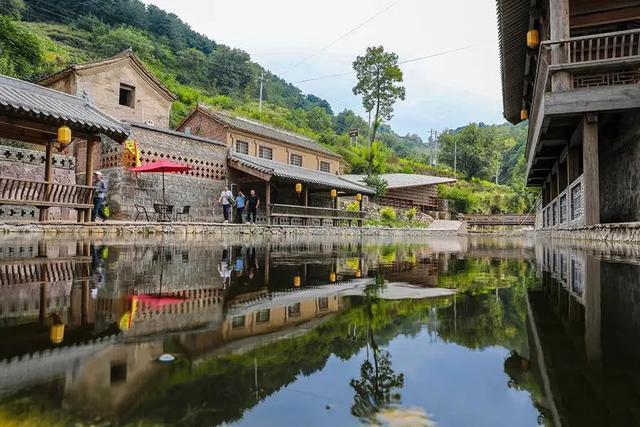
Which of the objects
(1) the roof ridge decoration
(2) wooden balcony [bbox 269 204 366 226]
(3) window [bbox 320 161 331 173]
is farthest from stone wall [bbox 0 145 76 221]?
(3) window [bbox 320 161 331 173]

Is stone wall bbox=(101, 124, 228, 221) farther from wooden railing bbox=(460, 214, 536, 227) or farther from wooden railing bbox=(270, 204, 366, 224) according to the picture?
wooden railing bbox=(460, 214, 536, 227)

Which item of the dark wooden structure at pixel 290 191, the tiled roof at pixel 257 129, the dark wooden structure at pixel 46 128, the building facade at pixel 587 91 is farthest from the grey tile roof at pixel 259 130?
the building facade at pixel 587 91

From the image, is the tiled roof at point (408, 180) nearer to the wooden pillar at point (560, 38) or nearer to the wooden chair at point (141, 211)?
the wooden chair at point (141, 211)

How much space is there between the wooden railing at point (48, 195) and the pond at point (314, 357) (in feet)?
28.2

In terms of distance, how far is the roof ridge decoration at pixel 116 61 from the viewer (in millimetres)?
20406

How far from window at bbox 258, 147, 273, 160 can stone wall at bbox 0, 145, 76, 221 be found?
9.86 metres

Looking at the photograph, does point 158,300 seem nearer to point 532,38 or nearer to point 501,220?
point 532,38

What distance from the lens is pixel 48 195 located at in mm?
9688

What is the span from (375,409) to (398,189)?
35.8 metres

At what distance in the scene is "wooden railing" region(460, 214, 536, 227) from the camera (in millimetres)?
35422

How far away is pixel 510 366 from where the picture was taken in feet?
3.59

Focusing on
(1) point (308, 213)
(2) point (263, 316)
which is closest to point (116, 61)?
(1) point (308, 213)

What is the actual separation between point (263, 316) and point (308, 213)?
62.9 feet

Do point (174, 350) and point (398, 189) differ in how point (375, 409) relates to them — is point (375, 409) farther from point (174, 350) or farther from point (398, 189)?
point (398, 189)
